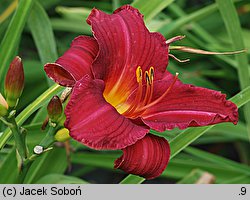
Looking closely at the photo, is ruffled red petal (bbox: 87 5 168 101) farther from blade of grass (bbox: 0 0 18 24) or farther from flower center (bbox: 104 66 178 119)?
blade of grass (bbox: 0 0 18 24)

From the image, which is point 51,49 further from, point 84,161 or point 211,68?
point 211,68

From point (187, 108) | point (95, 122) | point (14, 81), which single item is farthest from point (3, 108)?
point (187, 108)

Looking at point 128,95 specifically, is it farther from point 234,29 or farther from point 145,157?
point 234,29

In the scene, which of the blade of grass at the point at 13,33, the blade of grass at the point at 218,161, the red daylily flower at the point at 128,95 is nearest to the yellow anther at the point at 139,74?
the red daylily flower at the point at 128,95

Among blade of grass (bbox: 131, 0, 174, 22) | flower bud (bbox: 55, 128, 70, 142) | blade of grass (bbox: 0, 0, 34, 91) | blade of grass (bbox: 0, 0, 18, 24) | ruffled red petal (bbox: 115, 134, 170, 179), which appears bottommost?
ruffled red petal (bbox: 115, 134, 170, 179)

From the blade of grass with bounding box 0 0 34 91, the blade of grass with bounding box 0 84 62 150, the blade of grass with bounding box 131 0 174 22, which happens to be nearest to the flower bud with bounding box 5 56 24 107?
the blade of grass with bounding box 0 84 62 150
